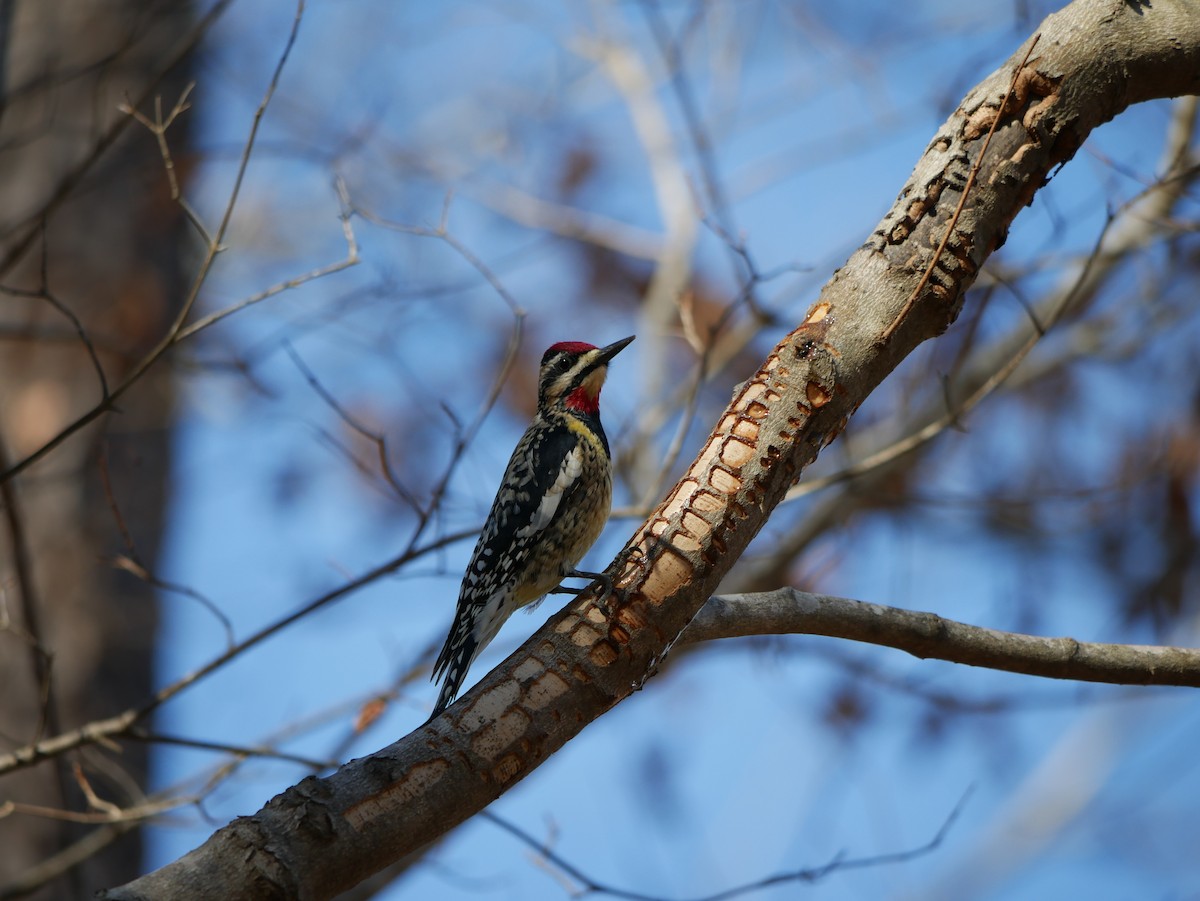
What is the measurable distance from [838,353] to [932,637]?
74cm

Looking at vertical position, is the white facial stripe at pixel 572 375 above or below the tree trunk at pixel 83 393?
below

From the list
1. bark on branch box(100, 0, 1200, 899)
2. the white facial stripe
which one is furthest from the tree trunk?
bark on branch box(100, 0, 1200, 899)

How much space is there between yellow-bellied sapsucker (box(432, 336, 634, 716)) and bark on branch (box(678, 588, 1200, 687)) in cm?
117

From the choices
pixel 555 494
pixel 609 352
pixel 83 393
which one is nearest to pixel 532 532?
pixel 555 494

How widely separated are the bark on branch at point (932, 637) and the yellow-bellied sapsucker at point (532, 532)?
1173 mm

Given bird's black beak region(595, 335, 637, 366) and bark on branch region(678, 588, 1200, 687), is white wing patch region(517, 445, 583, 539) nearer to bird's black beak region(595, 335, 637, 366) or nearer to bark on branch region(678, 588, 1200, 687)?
bird's black beak region(595, 335, 637, 366)

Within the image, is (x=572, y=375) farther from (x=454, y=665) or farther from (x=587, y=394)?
(x=454, y=665)

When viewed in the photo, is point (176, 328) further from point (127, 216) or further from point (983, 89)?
point (127, 216)

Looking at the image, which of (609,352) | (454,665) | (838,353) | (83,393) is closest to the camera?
(838,353)

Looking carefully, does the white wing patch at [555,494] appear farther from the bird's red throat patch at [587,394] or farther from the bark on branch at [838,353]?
the bark on branch at [838,353]

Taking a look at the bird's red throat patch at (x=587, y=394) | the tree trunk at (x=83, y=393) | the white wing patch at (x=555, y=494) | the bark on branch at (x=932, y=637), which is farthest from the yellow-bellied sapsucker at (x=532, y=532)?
the tree trunk at (x=83, y=393)

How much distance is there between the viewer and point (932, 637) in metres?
2.74

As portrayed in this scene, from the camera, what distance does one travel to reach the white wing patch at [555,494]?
412 centimetres

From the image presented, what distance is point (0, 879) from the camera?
537 cm
